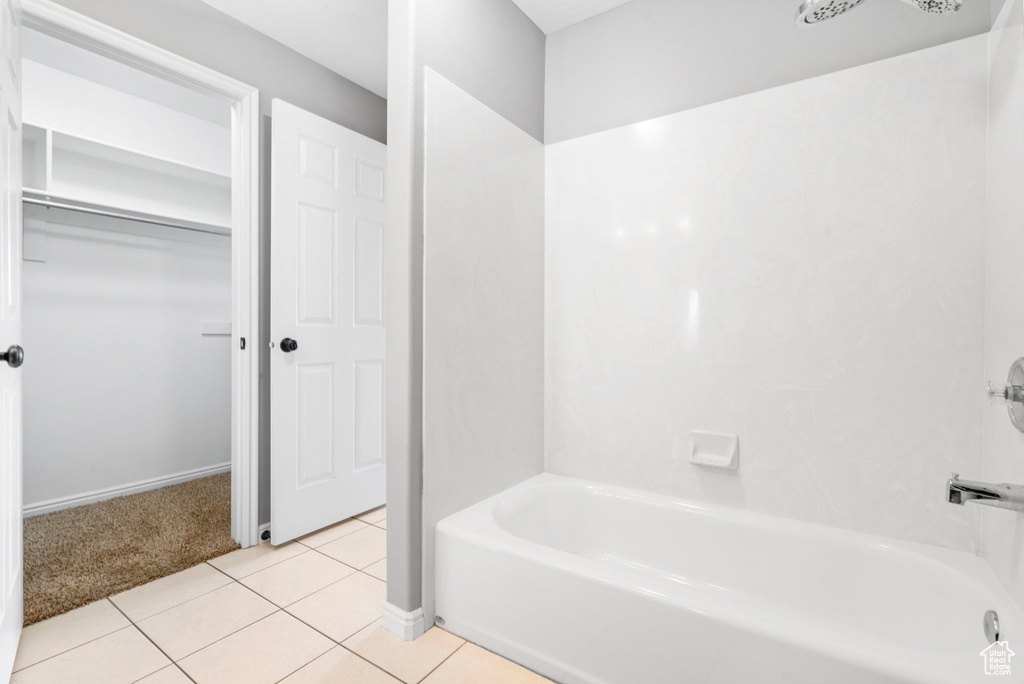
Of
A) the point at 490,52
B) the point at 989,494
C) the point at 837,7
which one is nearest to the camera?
the point at 989,494

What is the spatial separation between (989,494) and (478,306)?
146cm

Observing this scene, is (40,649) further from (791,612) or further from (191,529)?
(791,612)

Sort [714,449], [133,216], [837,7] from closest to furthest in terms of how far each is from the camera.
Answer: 1. [837,7]
2. [714,449]
3. [133,216]

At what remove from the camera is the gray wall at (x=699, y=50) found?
149 cm

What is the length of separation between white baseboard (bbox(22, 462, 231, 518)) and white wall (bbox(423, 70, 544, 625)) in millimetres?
2446

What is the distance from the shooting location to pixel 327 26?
2156 millimetres

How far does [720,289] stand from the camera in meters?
1.75

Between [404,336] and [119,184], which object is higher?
[119,184]

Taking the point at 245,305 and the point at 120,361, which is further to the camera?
the point at 120,361

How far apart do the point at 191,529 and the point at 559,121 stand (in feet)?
8.64

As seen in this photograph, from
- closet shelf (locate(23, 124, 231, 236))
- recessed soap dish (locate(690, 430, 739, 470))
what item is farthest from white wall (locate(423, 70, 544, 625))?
closet shelf (locate(23, 124, 231, 236))

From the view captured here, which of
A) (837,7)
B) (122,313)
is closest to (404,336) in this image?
(837,7)

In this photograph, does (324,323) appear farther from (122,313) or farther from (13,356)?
(122,313)

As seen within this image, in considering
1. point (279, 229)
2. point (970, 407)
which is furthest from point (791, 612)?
point (279, 229)
